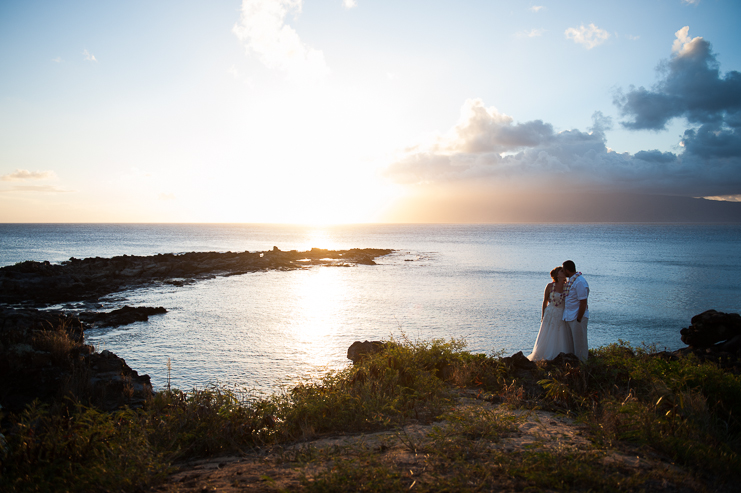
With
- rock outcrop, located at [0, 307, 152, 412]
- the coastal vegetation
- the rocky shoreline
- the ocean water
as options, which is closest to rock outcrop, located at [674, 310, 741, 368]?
the ocean water

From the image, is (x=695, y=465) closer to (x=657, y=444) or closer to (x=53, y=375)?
Result: (x=657, y=444)

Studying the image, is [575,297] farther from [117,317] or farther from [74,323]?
[117,317]

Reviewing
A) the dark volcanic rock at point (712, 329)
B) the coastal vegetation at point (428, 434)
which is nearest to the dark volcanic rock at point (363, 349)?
the coastal vegetation at point (428, 434)

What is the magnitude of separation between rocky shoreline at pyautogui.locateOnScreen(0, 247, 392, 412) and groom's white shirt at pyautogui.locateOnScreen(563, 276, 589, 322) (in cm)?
989

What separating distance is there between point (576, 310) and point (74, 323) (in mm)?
19486

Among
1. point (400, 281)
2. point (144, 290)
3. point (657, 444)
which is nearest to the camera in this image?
point (657, 444)

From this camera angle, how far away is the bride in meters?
10.1

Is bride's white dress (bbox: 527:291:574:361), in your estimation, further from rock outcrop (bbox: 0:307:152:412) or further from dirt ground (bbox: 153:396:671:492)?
rock outcrop (bbox: 0:307:152:412)

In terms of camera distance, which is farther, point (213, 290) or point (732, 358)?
point (213, 290)

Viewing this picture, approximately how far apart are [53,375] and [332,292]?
75.3 feet

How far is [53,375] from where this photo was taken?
978 centimetres

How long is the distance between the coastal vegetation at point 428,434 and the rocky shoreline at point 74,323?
127cm

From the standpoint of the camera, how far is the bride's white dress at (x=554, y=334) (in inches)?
397

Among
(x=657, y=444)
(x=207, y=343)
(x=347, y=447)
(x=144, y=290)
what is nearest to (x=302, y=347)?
(x=207, y=343)
